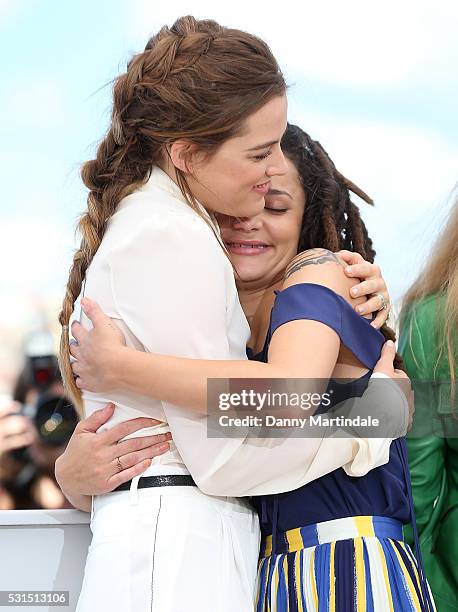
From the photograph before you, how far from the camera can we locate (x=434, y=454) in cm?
180

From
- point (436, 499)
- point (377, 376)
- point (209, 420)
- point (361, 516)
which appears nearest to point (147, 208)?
point (209, 420)

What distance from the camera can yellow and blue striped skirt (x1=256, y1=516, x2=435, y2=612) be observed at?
1.51 m

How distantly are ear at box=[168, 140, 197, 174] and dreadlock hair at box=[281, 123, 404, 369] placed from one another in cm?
43

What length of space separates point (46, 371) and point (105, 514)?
8.22ft

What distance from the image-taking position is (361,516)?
1.57 metres

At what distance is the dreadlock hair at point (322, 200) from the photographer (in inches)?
78.5

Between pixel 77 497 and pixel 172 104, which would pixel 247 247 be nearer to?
pixel 172 104

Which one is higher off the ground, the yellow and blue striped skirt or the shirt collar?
the shirt collar

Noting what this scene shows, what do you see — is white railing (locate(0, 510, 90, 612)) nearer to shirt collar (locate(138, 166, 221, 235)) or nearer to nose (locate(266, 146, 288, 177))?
shirt collar (locate(138, 166, 221, 235))

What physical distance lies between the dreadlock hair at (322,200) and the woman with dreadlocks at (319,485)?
0.98 feet

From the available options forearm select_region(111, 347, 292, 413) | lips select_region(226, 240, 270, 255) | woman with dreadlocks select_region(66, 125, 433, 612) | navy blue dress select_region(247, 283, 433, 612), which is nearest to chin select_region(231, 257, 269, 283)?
lips select_region(226, 240, 270, 255)

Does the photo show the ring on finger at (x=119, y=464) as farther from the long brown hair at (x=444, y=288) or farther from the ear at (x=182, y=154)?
the long brown hair at (x=444, y=288)

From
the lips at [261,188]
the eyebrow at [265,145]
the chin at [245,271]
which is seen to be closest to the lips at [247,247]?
the chin at [245,271]

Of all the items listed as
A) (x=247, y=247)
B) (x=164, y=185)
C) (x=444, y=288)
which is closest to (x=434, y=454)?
(x=444, y=288)
